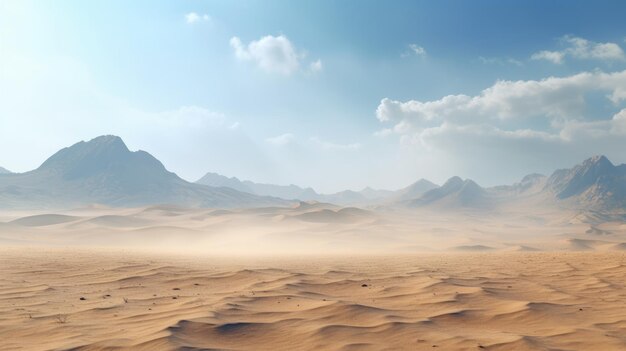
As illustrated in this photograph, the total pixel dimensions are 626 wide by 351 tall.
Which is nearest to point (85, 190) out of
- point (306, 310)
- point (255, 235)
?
point (255, 235)

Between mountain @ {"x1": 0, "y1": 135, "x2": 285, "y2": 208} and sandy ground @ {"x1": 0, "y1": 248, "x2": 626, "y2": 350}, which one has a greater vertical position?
mountain @ {"x1": 0, "y1": 135, "x2": 285, "y2": 208}

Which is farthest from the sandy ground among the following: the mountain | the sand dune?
the mountain

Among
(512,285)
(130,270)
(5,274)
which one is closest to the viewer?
(512,285)

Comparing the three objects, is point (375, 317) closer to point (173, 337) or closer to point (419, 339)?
point (419, 339)

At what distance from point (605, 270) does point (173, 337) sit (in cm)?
1382

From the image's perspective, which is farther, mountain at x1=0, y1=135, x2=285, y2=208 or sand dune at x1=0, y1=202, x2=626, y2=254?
mountain at x1=0, y1=135, x2=285, y2=208

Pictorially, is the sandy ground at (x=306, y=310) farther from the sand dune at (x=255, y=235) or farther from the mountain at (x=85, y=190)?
the mountain at (x=85, y=190)

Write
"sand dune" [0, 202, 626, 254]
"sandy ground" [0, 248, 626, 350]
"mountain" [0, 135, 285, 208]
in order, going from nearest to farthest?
"sandy ground" [0, 248, 626, 350], "sand dune" [0, 202, 626, 254], "mountain" [0, 135, 285, 208]

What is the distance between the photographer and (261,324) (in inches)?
280

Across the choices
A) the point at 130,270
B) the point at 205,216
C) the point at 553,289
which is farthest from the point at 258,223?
the point at 553,289

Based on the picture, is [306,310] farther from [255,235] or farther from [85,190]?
[85,190]

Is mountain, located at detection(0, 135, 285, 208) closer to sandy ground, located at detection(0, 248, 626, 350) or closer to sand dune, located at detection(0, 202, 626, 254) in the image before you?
sand dune, located at detection(0, 202, 626, 254)

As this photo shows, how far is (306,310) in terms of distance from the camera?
8.07 meters

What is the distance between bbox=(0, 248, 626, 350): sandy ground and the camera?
245 inches
